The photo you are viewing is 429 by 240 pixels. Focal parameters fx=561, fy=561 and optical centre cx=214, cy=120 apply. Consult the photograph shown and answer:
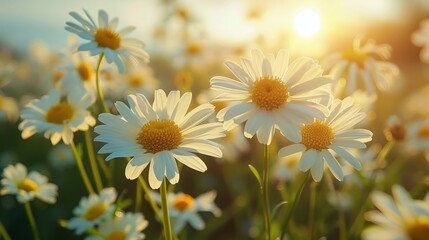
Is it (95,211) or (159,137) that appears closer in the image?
(159,137)

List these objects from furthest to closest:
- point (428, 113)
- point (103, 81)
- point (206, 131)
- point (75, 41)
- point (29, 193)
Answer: point (428, 113) < point (103, 81) < point (75, 41) < point (29, 193) < point (206, 131)

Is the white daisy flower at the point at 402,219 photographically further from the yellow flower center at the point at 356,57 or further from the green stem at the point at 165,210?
the yellow flower center at the point at 356,57

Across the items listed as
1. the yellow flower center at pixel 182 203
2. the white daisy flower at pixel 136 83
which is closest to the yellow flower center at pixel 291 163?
the yellow flower center at pixel 182 203

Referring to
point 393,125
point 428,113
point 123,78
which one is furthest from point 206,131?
point 428,113

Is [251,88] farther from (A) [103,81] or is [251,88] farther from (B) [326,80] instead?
(A) [103,81]

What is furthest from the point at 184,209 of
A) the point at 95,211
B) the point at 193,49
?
the point at 193,49

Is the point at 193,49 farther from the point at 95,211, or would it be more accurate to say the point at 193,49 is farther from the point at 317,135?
the point at 317,135

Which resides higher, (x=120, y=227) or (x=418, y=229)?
(x=418, y=229)

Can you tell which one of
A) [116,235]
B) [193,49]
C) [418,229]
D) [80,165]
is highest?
[193,49]
